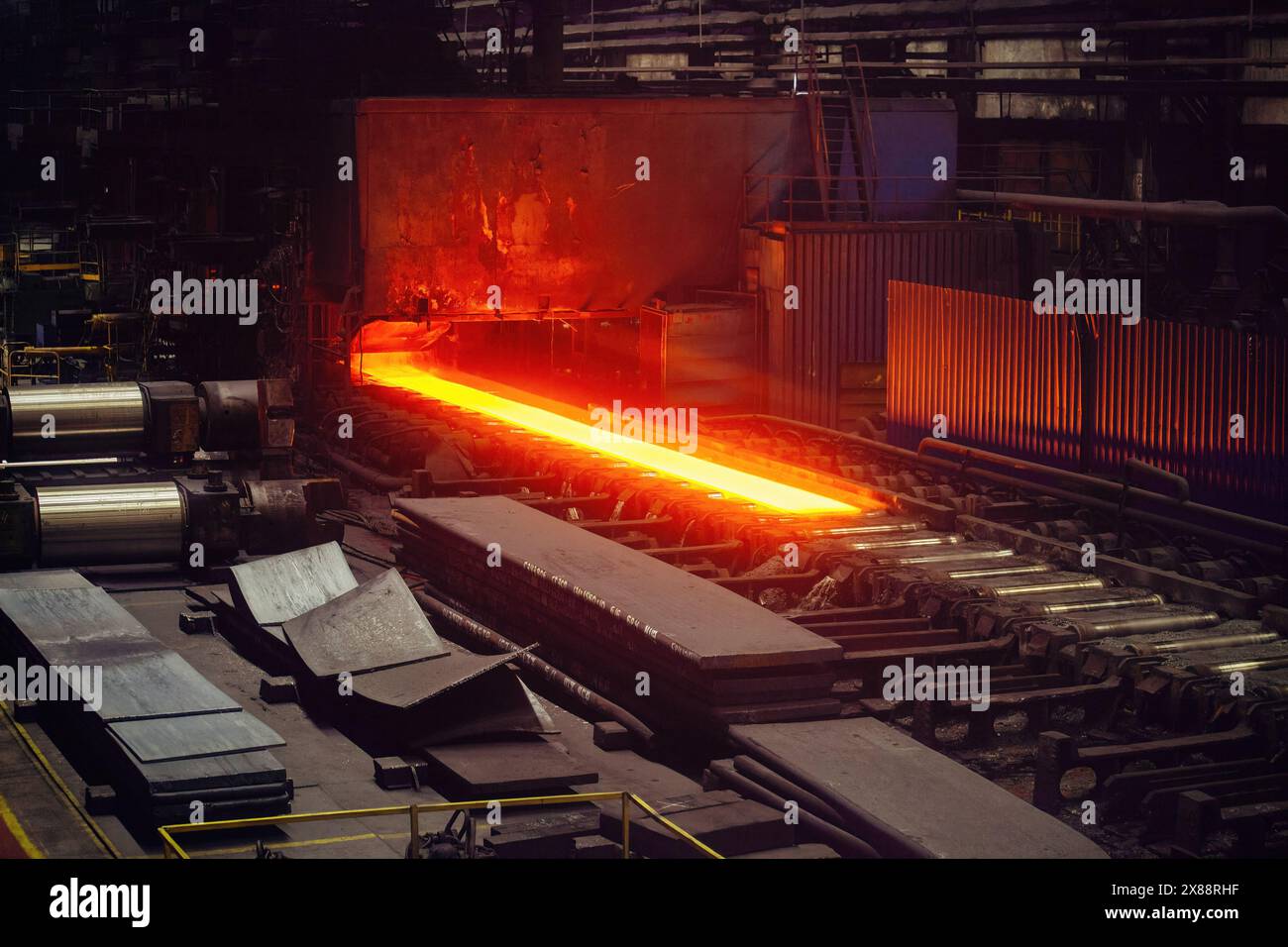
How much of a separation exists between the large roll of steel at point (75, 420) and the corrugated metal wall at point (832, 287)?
8.01 metres

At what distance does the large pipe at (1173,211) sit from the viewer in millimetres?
13117

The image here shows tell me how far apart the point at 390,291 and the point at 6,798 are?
10.3 meters

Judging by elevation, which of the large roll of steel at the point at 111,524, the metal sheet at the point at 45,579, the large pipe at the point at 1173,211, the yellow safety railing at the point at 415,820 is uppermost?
the large pipe at the point at 1173,211

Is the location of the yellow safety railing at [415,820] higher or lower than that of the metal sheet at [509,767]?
higher

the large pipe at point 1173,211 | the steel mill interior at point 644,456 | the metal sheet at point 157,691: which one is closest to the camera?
the steel mill interior at point 644,456

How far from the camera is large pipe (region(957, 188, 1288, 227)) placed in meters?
13.1

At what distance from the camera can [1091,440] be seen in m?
13.7

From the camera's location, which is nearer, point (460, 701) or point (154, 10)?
point (460, 701)

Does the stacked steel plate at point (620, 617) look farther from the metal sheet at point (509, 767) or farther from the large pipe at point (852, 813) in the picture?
the metal sheet at point (509, 767)

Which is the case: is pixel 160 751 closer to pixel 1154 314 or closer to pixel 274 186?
pixel 274 186

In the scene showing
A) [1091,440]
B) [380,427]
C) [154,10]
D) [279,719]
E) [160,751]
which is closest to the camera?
[160,751]

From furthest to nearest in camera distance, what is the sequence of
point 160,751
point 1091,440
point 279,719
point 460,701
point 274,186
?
point 274,186
point 1091,440
point 279,719
point 460,701
point 160,751

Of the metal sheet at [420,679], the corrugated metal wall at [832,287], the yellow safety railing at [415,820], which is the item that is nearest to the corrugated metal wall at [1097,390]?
the corrugated metal wall at [832,287]

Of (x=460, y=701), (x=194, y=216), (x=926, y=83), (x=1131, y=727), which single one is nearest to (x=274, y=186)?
(x=194, y=216)
